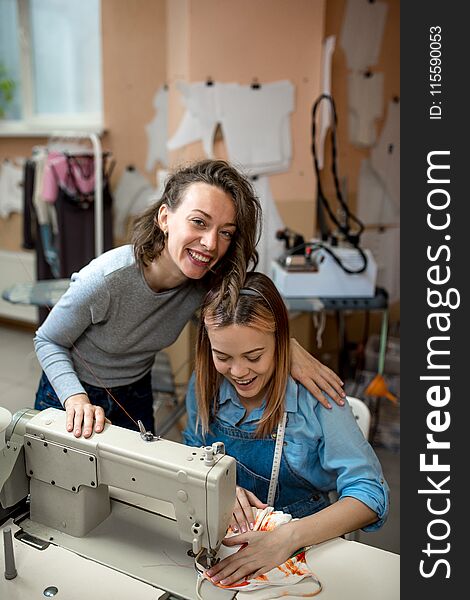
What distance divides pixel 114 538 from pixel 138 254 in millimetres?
553

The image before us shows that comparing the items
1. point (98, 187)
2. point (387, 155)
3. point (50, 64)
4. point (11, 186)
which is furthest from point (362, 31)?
point (11, 186)

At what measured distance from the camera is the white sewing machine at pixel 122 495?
0.95 metres

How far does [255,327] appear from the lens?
1100 millimetres

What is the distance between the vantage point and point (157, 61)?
10.5 feet

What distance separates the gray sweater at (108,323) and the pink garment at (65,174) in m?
1.93

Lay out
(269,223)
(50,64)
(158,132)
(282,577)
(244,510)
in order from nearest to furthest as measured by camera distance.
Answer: (282,577)
(244,510)
(269,223)
(158,132)
(50,64)

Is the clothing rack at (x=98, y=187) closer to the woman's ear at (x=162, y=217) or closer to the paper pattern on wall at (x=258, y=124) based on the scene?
the paper pattern on wall at (x=258, y=124)

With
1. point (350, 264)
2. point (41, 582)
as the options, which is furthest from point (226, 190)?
point (350, 264)

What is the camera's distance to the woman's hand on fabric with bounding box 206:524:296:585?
96cm

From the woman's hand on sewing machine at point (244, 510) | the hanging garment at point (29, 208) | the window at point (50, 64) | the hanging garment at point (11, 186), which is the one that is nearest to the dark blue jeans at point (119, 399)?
the woman's hand on sewing machine at point (244, 510)

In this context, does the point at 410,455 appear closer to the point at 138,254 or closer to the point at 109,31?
the point at 138,254

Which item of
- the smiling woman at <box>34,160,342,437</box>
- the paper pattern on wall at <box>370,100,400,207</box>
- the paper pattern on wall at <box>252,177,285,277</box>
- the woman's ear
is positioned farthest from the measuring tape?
the paper pattern on wall at <box>370,100,400,207</box>

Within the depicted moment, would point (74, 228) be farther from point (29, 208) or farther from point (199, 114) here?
point (199, 114)

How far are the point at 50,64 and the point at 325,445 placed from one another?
Result: 3326mm
